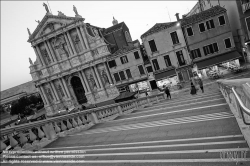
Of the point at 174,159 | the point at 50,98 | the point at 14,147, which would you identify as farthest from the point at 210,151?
the point at 50,98

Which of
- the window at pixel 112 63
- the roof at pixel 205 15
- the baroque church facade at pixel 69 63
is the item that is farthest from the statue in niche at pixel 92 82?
the roof at pixel 205 15

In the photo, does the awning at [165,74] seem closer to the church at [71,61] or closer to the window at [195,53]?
the window at [195,53]

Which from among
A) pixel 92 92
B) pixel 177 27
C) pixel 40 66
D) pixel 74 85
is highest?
pixel 40 66

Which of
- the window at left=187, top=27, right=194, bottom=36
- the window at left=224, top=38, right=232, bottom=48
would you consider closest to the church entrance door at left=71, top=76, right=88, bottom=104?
the window at left=187, top=27, right=194, bottom=36

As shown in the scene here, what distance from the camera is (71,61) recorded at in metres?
41.2

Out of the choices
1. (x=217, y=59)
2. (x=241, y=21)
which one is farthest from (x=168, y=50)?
(x=241, y=21)

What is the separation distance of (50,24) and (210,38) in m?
35.7

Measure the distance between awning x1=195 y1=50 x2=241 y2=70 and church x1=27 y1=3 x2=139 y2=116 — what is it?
18785 mm

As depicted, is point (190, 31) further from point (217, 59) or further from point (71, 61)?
point (71, 61)

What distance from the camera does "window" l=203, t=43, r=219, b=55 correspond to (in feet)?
90.8

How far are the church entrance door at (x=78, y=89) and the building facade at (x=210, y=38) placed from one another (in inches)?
1128

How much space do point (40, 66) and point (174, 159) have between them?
157 feet

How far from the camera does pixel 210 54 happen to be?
2808 cm

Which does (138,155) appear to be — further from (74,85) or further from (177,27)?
(74,85)
